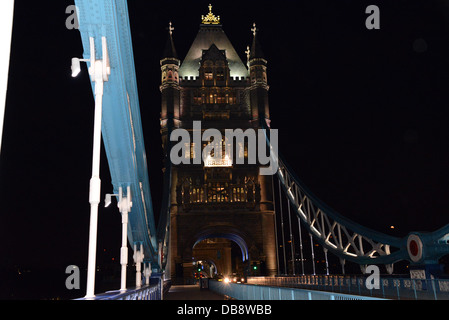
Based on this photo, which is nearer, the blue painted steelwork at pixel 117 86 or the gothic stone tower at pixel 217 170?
the blue painted steelwork at pixel 117 86

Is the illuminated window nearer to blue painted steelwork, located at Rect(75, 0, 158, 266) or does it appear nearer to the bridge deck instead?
the bridge deck

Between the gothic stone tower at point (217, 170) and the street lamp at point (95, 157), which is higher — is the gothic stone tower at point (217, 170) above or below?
above

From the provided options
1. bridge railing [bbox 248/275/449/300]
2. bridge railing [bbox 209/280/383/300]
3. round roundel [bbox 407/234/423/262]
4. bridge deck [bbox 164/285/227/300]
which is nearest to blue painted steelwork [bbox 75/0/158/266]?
bridge railing [bbox 209/280/383/300]

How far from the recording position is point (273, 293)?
14398 mm

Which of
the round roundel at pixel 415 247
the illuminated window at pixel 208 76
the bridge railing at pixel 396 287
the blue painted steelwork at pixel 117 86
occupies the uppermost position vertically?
A: the illuminated window at pixel 208 76

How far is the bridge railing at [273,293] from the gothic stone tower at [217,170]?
76.7 ft

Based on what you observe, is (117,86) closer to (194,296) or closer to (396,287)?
(396,287)

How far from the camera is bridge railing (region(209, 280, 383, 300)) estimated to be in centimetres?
942

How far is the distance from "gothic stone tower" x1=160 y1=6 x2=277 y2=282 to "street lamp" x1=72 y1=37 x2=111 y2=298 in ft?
144

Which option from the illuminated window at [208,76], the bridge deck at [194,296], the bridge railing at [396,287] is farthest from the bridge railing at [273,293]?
the illuminated window at [208,76]

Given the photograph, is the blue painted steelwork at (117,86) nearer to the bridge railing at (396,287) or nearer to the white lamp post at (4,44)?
the white lamp post at (4,44)

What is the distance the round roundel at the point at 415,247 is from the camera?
58.6 feet
